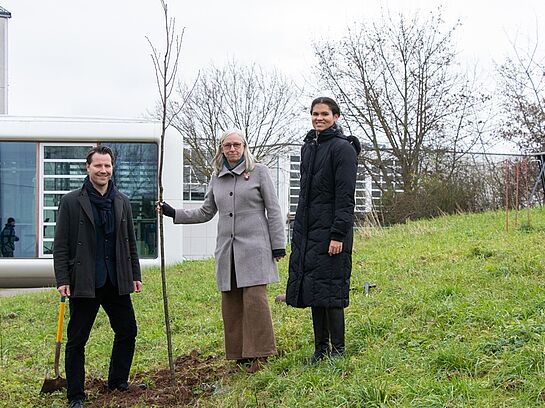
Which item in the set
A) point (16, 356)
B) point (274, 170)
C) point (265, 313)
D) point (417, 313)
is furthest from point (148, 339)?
point (274, 170)

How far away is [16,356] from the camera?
7.87 meters

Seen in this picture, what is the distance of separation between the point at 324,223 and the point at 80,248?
5.77 feet

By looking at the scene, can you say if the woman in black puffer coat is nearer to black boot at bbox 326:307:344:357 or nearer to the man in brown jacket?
black boot at bbox 326:307:344:357

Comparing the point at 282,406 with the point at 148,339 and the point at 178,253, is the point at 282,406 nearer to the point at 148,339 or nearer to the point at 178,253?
the point at 148,339

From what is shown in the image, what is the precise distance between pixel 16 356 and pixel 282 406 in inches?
166

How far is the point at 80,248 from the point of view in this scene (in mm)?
5320

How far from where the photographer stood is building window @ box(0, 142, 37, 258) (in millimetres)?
15625

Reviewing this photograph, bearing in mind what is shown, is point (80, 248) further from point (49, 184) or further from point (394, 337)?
point (49, 184)

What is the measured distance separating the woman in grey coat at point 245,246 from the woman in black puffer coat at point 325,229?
0.40m

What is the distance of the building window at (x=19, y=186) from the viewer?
15625 millimetres

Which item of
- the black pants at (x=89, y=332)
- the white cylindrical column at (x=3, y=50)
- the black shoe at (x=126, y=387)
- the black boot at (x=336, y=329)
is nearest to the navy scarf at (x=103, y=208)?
the black pants at (x=89, y=332)

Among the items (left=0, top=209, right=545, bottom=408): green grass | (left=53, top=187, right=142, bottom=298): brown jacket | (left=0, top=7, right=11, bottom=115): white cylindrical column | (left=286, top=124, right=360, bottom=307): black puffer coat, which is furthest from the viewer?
(left=0, top=7, right=11, bottom=115): white cylindrical column

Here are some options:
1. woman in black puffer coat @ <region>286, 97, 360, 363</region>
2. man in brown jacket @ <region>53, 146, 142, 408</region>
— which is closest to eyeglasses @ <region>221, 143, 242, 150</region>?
woman in black puffer coat @ <region>286, 97, 360, 363</region>

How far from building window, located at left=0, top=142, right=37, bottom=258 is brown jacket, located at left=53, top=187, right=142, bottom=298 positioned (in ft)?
35.3
